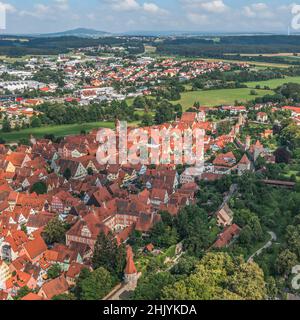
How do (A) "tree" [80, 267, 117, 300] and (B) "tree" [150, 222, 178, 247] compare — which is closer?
(A) "tree" [80, 267, 117, 300]

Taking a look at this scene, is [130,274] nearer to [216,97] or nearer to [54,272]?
[54,272]

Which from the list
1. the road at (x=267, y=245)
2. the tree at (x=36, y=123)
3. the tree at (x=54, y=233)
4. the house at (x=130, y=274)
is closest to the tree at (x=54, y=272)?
the tree at (x=54, y=233)

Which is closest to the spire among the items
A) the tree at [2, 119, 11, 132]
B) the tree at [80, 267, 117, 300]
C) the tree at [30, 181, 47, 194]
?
the tree at [80, 267, 117, 300]

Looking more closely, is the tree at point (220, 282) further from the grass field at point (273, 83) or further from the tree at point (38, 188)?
the grass field at point (273, 83)

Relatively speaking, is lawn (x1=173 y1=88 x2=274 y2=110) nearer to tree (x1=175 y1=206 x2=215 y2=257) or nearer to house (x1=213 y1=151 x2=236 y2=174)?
house (x1=213 y1=151 x2=236 y2=174)

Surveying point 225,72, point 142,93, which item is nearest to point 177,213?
point 142,93
